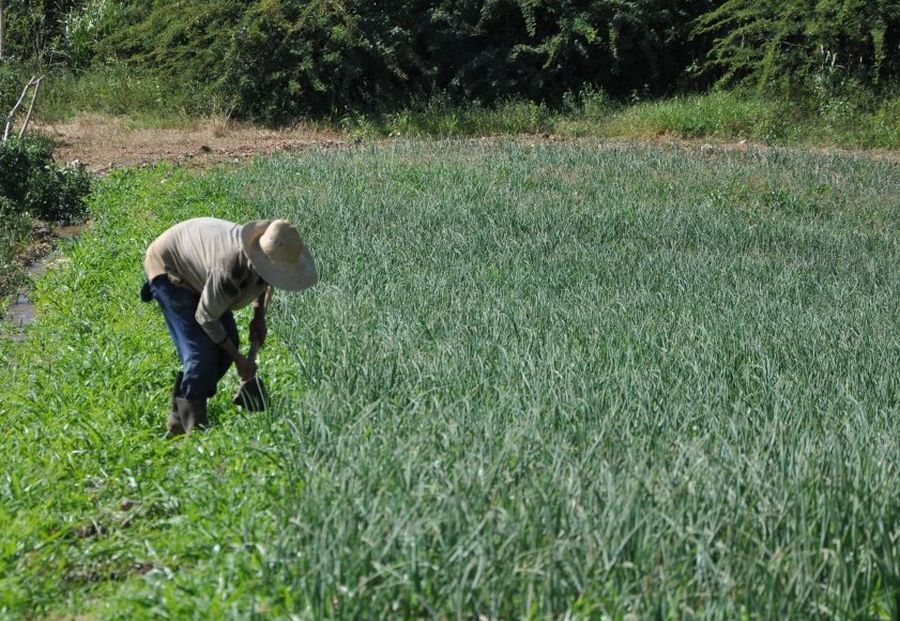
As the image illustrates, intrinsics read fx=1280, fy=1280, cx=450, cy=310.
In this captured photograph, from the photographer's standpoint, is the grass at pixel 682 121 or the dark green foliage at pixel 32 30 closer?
the grass at pixel 682 121

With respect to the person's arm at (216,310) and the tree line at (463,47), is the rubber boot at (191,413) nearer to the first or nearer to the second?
the person's arm at (216,310)

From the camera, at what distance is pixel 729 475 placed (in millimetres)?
3943

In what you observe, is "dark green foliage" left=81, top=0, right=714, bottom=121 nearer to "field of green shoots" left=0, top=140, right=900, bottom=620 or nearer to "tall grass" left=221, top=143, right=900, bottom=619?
"tall grass" left=221, top=143, right=900, bottom=619

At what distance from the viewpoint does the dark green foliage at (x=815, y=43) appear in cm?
1973

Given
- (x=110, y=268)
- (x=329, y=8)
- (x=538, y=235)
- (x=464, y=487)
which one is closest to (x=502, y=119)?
(x=329, y=8)

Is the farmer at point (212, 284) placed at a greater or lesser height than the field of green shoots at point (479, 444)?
greater

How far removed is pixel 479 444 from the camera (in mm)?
4168

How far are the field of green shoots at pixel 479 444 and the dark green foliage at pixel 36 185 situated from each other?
2309mm

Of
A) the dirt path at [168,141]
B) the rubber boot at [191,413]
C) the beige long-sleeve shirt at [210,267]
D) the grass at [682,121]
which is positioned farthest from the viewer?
the grass at [682,121]

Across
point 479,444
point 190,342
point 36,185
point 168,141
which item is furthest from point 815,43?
point 479,444

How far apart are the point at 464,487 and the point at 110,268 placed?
5.73 metres

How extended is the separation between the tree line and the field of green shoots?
1133 cm

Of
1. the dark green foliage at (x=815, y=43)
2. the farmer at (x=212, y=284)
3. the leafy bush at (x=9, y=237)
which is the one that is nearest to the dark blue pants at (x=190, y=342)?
the farmer at (x=212, y=284)

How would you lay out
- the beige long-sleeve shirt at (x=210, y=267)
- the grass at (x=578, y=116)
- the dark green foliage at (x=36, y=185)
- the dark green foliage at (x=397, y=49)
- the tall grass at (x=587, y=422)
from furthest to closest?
1. the dark green foliage at (x=397, y=49)
2. the grass at (x=578, y=116)
3. the dark green foliage at (x=36, y=185)
4. the beige long-sleeve shirt at (x=210, y=267)
5. the tall grass at (x=587, y=422)
